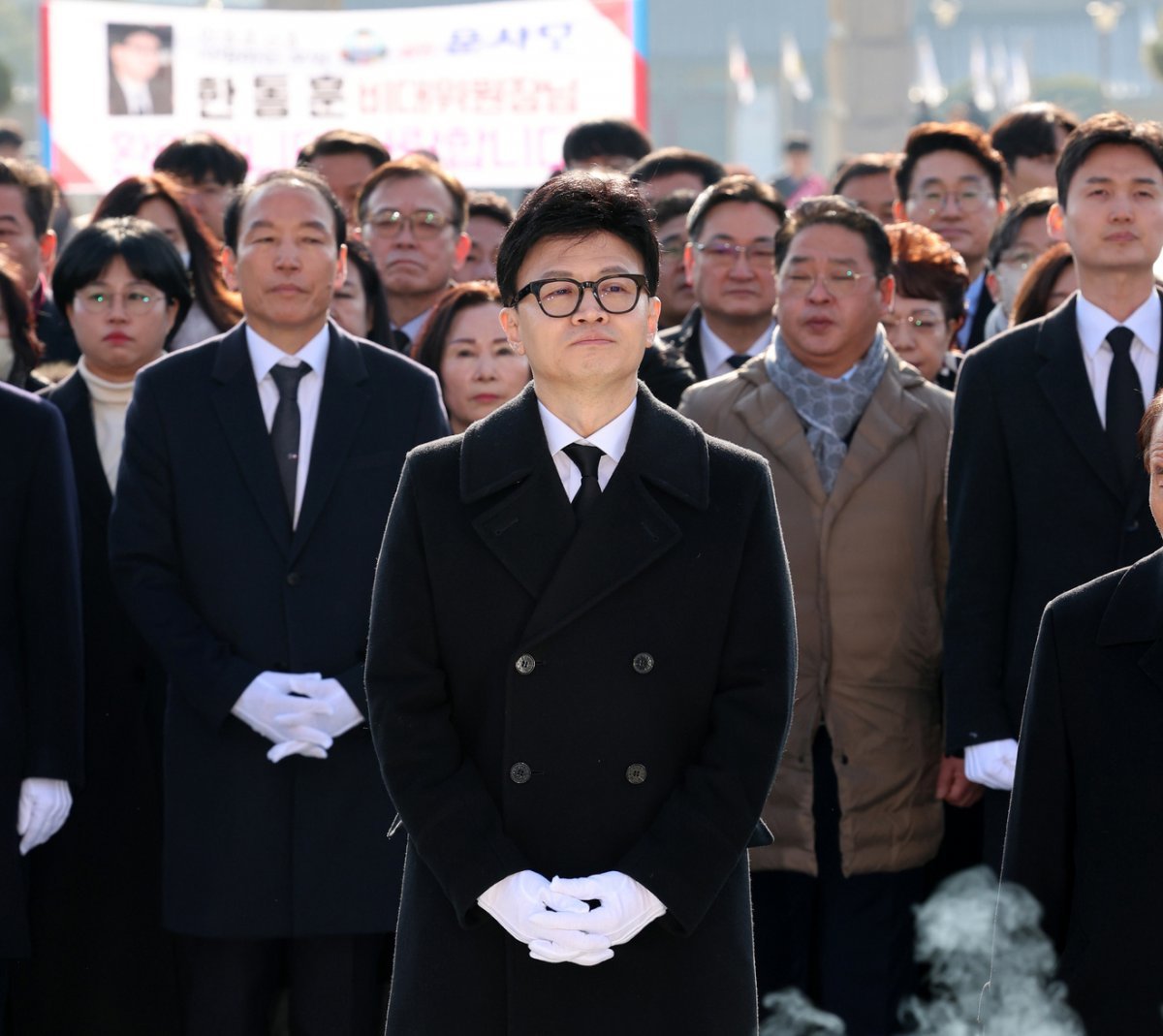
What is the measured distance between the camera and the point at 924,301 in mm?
5988

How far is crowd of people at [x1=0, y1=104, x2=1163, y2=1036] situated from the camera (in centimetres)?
321

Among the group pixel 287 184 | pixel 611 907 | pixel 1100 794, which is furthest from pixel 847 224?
pixel 611 907

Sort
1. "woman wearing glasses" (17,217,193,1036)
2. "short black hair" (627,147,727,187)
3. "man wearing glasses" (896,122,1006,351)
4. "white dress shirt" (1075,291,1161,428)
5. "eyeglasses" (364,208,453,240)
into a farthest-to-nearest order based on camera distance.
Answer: "short black hair" (627,147,727,187)
"man wearing glasses" (896,122,1006,351)
"eyeglasses" (364,208,453,240)
"woman wearing glasses" (17,217,193,1036)
"white dress shirt" (1075,291,1161,428)

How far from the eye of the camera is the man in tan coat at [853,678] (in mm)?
4918

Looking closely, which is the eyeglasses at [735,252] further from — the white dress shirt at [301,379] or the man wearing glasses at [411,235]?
the white dress shirt at [301,379]

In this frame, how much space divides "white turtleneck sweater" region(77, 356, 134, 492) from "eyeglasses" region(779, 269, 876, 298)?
1.64 m

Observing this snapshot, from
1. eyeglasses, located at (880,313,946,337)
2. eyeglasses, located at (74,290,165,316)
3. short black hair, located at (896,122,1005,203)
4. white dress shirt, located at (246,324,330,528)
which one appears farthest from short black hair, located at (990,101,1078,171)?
white dress shirt, located at (246,324,330,528)

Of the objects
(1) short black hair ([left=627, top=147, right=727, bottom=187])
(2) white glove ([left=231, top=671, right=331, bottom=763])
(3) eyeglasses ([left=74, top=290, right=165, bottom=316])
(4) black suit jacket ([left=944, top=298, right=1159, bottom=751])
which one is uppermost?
(1) short black hair ([left=627, top=147, right=727, bottom=187])

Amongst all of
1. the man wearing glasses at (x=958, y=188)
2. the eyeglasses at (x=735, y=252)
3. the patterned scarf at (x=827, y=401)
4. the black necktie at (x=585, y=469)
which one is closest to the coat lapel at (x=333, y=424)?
the patterned scarf at (x=827, y=401)

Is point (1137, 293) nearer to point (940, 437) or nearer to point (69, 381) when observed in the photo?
point (940, 437)

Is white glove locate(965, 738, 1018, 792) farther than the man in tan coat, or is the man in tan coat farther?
the man in tan coat

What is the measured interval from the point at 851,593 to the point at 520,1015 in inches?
78.0

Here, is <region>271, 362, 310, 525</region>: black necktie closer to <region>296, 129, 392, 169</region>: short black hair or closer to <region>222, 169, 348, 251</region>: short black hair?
<region>222, 169, 348, 251</region>: short black hair

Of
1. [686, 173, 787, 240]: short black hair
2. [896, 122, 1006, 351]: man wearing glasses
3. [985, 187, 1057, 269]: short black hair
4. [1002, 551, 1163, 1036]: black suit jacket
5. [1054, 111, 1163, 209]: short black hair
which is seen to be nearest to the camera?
[1002, 551, 1163, 1036]: black suit jacket
